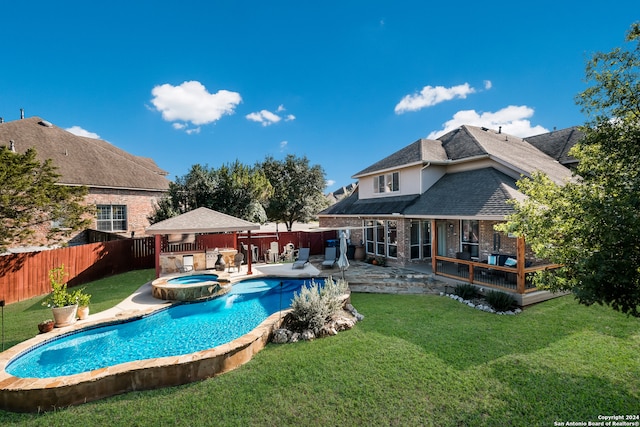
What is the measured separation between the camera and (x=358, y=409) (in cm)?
482

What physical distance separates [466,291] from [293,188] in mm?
26139

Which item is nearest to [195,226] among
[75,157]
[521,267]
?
[521,267]

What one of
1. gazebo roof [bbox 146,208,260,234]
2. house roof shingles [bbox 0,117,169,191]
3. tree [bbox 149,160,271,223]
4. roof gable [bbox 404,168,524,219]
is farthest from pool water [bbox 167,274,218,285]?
house roof shingles [bbox 0,117,169,191]

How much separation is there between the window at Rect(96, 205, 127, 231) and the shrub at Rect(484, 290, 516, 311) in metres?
25.2

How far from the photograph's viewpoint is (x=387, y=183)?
19.0m

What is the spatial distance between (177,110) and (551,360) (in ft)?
82.2

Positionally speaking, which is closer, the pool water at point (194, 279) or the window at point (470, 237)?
the pool water at point (194, 279)

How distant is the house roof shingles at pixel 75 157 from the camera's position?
20.6m

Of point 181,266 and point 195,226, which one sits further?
point 181,266

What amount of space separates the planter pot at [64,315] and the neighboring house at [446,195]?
454 inches

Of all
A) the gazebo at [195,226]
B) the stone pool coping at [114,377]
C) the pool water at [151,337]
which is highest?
the gazebo at [195,226]

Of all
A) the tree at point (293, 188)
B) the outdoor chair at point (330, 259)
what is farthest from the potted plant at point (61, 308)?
the tree at point (293, 188)

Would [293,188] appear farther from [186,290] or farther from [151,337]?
[151,337]

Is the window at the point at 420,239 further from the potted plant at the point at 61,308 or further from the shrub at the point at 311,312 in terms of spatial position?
the potted plant at the point at 61,308
